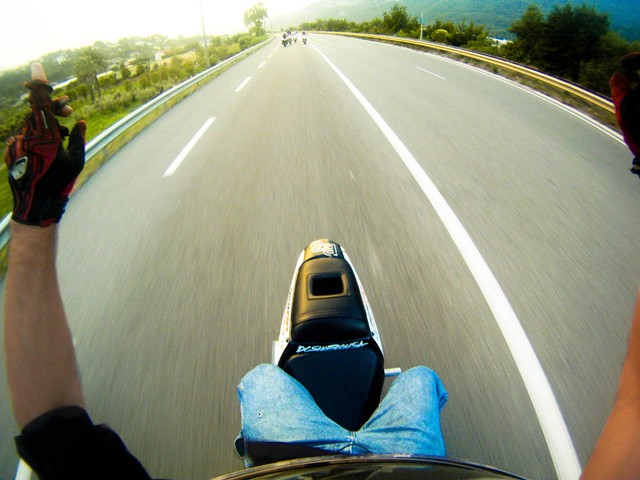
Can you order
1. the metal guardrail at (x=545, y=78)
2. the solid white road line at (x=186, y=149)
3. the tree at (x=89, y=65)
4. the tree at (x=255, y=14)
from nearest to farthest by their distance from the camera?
1. the solid white road line at (x=186, y=149)
2. the tree at (x=89, y=65)
3. the metal guardrail at (x=545, y=78)
4. the tree at (x=255, y=14)

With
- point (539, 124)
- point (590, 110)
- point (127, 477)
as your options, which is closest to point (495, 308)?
point (127, 477)

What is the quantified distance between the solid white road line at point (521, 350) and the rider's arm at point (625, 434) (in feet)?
3.55

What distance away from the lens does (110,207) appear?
13.5 feet

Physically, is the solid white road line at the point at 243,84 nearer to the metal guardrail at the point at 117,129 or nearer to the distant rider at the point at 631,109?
the metal guardrail at the point at 117,129

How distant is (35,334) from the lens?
4.11 ft

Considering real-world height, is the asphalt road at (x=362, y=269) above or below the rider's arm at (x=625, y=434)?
below

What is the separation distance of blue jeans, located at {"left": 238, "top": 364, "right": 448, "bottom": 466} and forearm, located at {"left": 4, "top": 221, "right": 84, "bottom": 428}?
2.25 ft

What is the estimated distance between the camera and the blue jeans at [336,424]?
1249 millimetres

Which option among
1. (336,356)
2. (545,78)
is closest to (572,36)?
(545,78)

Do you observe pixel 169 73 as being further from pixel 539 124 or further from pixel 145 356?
pixel 145 356

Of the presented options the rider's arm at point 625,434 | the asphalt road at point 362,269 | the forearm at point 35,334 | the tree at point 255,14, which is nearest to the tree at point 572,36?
the asphalt road at point 362,269

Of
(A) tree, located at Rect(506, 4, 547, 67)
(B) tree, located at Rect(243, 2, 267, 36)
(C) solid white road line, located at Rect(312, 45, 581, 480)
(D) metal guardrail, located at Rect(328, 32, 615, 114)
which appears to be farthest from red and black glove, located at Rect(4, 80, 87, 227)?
(B) tree, located at Rect(243, 2, 267, 36)

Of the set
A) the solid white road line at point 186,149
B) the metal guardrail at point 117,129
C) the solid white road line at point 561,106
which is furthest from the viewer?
the solid white road line at point 561,106

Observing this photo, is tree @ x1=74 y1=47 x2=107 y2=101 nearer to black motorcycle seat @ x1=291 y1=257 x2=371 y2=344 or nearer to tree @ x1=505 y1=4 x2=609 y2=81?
black motorcycle seat @ x1=291 y1=257 x2=371 y2=344
